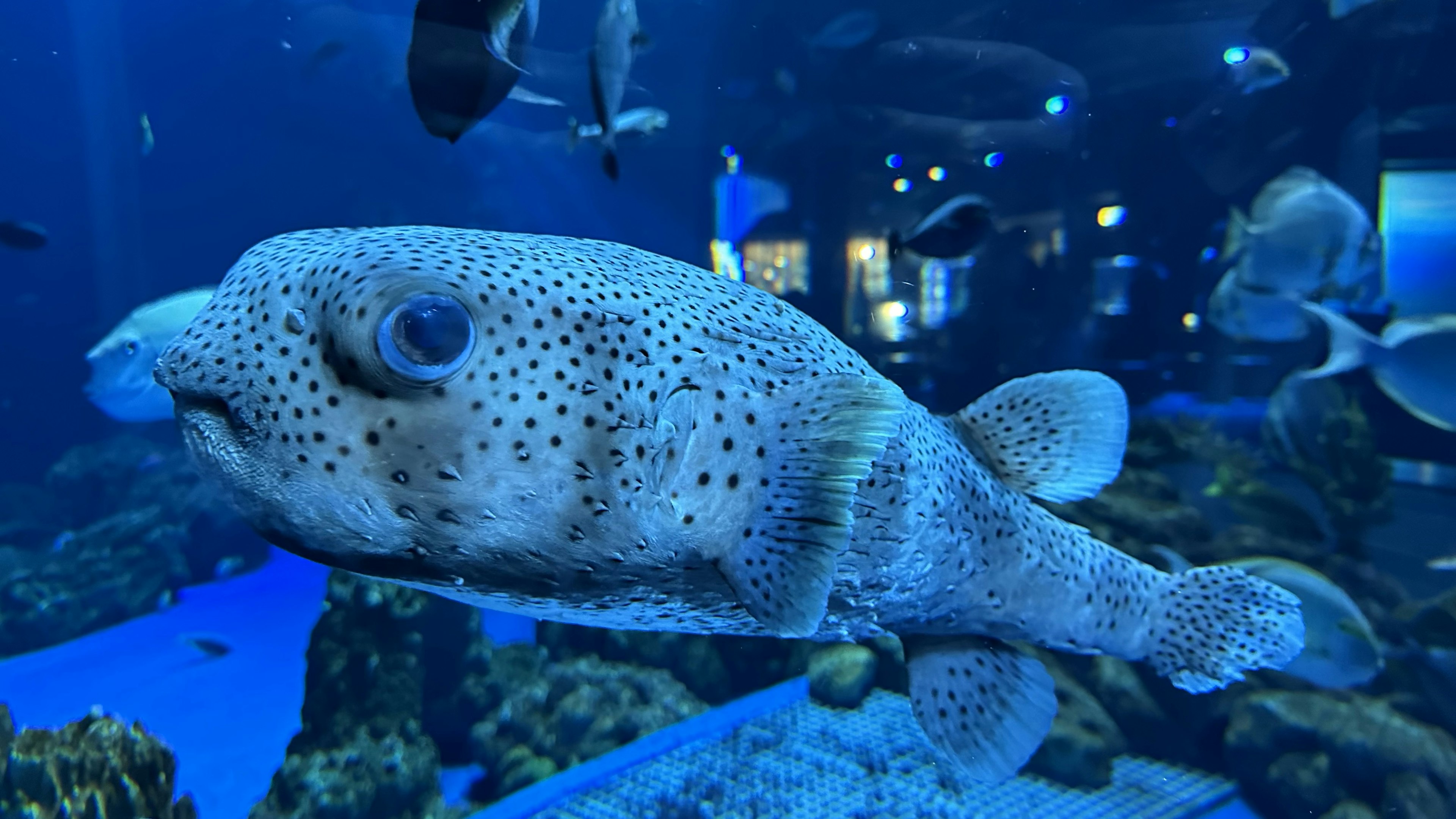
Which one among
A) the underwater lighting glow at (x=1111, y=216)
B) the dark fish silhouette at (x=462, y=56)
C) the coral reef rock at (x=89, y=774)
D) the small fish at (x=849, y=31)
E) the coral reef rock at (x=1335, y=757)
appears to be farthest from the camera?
the small fish at (x=849, y=31)

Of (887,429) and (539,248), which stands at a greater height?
(539,248)

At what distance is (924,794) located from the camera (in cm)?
369

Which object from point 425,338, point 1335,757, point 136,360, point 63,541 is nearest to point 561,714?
point 425,338

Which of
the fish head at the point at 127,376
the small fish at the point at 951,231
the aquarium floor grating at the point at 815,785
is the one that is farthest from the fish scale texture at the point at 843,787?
the fish head at the point at 127,376

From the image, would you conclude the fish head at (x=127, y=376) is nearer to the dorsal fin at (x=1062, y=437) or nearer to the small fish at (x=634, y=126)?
the small fish at (x=634, y=126)

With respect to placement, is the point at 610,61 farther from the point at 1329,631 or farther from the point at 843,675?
the point at 1329,631

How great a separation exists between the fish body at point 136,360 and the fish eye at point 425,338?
601cm

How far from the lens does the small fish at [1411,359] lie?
4.74 metres

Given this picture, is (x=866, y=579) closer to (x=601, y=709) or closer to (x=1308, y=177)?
(x=601, y=709)

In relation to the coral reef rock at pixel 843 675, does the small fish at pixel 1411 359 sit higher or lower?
higher

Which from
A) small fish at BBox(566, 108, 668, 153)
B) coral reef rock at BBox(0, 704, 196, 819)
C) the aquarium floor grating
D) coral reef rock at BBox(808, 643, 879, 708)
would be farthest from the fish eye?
small fish at BBox(566, 108, 668, 153)

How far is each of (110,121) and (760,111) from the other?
16.1 metres

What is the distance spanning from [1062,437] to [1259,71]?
20.4 feet

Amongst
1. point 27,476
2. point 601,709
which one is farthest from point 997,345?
point 27,476
